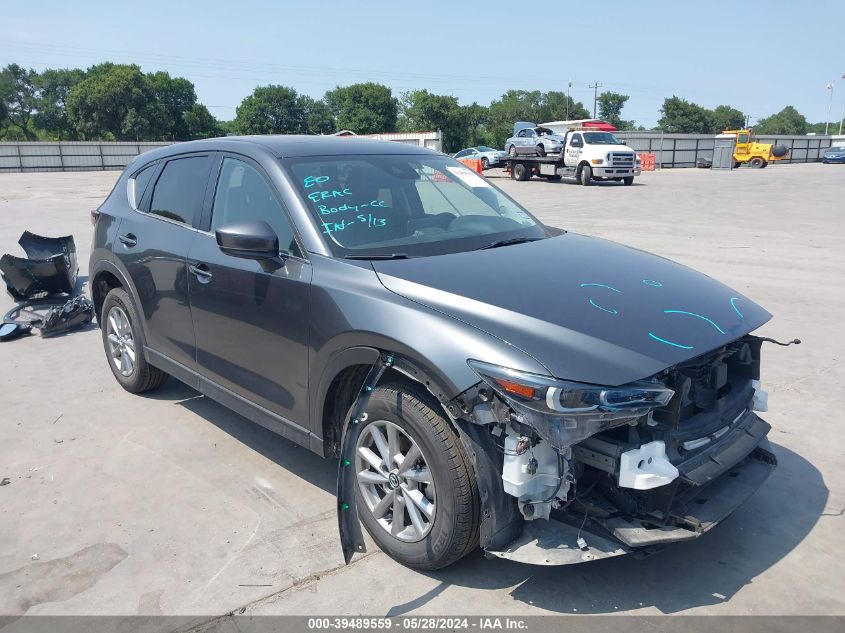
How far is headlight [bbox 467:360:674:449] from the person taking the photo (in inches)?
100

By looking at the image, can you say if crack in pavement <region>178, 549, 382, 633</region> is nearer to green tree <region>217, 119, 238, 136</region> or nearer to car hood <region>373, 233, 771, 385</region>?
car hood <region>373, 233, 771, 385</region>

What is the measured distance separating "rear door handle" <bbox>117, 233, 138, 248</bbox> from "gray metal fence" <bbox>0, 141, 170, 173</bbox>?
48.0 meters

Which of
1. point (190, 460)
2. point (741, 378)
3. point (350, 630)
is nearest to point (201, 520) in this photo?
point (190, 460)

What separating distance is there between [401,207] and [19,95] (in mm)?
105685

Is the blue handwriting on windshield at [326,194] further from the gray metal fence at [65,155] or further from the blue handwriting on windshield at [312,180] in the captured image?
the gray metal fence at [65,155]

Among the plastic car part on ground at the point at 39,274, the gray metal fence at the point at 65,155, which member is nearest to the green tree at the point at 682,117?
the gray metal fence at the point at 65,155

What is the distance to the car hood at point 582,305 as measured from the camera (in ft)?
8.84

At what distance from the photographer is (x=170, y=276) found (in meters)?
4.46

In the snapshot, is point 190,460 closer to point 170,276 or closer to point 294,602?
point 170,276

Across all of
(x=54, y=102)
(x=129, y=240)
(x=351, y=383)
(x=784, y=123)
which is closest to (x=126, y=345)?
(x=129, y=240)

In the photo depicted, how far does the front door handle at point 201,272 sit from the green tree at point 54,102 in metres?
96.0

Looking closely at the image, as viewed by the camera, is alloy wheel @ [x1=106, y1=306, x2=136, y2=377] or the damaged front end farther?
alloy wheel @ [x1=106, y1=306, x2=136, y2=377]

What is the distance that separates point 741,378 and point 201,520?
2.87 metres

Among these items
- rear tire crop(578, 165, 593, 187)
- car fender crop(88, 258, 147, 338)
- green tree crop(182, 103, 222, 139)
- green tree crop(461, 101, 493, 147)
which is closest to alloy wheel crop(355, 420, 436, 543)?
car fender crop(88, 258, 147, 338)
